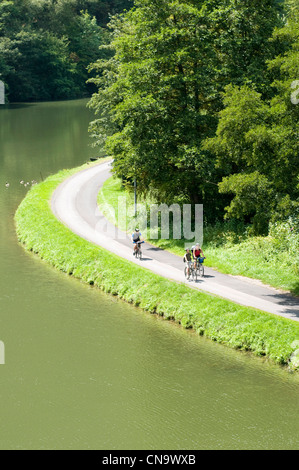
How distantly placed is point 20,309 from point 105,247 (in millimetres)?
7894

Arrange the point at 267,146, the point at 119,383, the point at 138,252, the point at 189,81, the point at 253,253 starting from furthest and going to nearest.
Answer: the point at 189,81 < the point at 138,252 < the point at 253,253 < the point at 267,146 < the point at 119,383

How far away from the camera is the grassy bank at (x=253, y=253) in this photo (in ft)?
102

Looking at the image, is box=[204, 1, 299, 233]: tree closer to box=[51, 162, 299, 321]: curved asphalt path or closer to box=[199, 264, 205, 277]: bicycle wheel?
box=[51, 162, 299, 321]: curved asphalt path

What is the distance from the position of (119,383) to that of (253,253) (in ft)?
40.9

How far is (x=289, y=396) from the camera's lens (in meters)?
22.6

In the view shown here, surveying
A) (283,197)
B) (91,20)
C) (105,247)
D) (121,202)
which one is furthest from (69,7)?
(283,197)

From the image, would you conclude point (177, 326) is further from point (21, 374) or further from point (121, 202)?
point (121, 202)
